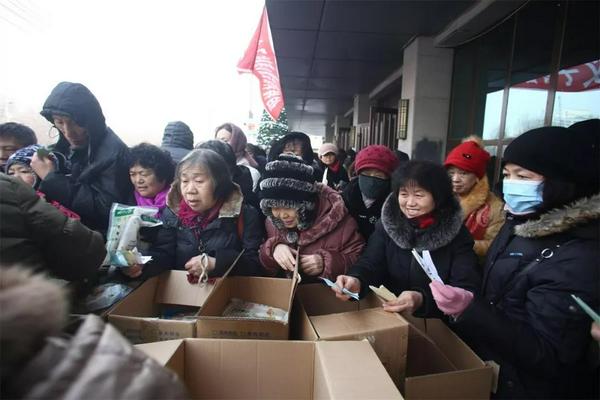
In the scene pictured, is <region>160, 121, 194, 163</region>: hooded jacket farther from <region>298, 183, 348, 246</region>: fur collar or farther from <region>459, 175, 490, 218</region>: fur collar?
<region>459, 175, 490, 218</region>: fur collar

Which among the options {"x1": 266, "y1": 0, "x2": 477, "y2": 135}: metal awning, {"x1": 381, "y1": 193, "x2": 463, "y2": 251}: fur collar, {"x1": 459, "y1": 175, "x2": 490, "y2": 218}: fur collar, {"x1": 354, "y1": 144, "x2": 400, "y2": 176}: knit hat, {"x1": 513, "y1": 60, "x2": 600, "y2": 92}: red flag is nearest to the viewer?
{"x1": 381, "y1": 193, "x2": 463, "y2": 251}: fur collar

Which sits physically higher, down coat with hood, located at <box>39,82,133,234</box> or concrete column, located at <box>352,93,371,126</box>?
concrete column, located at <box>352,93,371,126</box>

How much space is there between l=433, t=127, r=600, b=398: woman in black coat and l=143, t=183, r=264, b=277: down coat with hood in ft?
3.40

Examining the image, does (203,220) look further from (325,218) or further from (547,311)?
(547,311)

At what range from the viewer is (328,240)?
A: 1973mm

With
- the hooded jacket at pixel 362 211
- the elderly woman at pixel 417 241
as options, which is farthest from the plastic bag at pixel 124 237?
the hooded jacket at pixel 362 211

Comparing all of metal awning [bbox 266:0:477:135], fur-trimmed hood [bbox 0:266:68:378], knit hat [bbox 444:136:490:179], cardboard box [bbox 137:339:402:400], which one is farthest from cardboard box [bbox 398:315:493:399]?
metal awning [bbox 266:0:477:135]

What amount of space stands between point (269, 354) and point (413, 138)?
4885mm

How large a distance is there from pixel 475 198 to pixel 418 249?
3.55 feet

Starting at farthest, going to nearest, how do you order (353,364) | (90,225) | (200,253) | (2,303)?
(90,225)
(200,253)
(353,364)
(2,303)

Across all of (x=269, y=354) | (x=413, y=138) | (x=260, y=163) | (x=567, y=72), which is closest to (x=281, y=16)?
(x=260, y=163)

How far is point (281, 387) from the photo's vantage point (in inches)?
42.4

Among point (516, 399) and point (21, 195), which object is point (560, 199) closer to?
point (516, 399)

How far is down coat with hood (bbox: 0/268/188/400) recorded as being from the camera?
0.47 meters
